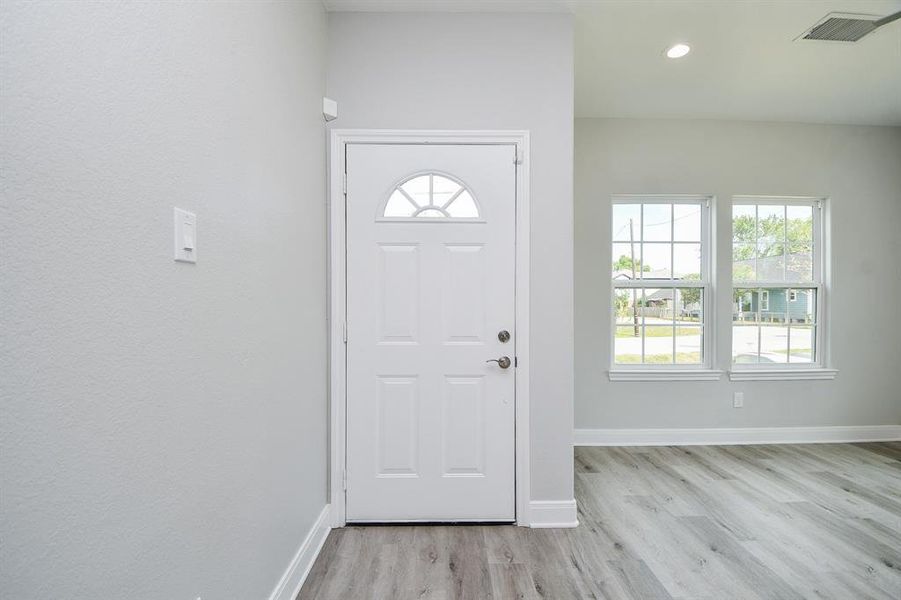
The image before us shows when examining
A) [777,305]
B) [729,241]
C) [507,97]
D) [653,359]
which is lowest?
[653,359]

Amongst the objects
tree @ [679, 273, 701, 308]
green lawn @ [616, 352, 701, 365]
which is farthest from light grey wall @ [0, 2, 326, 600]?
tree @ [679, 273, 701, 308]

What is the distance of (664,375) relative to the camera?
135 inches

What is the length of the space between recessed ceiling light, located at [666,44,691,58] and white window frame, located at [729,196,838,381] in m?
1.60

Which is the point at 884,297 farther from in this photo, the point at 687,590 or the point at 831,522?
the point at 687,590

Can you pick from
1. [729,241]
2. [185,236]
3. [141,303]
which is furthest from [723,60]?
[141,303]

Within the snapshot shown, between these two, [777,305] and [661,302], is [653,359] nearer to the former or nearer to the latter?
[661,302]

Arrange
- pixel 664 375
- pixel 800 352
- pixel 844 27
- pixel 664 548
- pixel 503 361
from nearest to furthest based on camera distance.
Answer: pixel 664 548
pixel 503 361
pixel 844 27
pixel 664 375
pixel 800 352

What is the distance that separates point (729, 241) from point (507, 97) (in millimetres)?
2549

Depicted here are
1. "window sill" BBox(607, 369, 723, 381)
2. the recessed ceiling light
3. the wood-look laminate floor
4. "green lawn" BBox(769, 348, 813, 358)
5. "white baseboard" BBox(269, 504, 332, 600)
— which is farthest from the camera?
"green lawn" BBox(769, 348, 813, 358)

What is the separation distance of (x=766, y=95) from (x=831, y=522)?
2.99 m

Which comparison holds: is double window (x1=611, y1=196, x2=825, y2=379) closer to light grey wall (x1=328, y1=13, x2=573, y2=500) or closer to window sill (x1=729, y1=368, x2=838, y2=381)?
window sill (x1=729, y1=368, x2=838, y2=381)

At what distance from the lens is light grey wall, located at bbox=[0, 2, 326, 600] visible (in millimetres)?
634

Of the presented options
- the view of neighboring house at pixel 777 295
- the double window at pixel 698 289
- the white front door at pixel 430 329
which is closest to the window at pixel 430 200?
the white front door at pixel 430 329

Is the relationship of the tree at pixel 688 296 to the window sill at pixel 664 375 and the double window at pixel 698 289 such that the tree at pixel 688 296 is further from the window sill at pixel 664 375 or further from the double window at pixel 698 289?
the window sill at pixel 664 375
